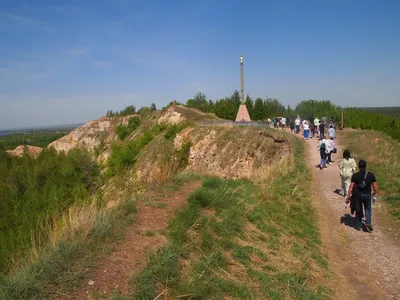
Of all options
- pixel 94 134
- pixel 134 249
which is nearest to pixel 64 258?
pixel 134 249

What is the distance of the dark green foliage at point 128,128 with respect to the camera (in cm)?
5694

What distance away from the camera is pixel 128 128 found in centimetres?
5756

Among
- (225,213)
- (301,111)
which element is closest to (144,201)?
(225,213)

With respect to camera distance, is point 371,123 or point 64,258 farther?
point 371,123

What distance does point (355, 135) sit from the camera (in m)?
21.2

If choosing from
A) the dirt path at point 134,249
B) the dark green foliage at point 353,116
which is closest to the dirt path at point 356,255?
the dirt path at point 134,249

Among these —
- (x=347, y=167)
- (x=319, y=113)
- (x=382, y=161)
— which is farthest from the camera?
(x=319, y=113)

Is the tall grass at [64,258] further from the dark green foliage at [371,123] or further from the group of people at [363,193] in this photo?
the dark green foliage at [371,123]

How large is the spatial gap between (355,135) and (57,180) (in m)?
36.5

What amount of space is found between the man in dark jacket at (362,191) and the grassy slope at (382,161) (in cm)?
142

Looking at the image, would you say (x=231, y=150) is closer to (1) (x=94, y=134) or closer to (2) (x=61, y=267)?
(2) (x=61, y=267)

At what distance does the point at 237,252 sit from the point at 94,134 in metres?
67.9

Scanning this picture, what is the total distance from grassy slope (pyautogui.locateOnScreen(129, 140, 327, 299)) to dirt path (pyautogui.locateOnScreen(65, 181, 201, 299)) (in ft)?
0.64

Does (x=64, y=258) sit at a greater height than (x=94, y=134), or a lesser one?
greater
